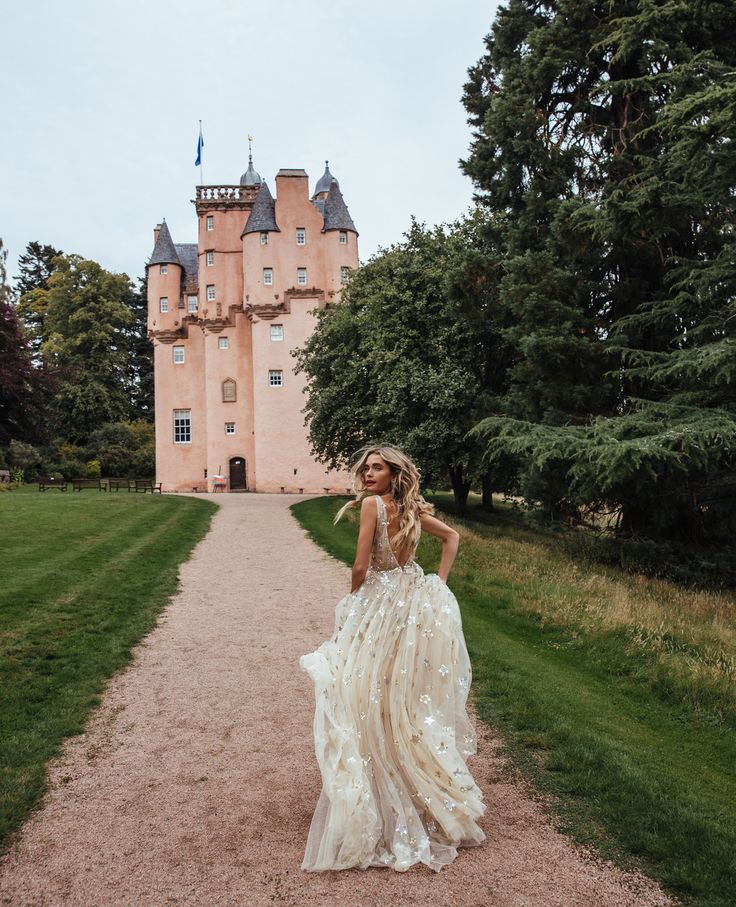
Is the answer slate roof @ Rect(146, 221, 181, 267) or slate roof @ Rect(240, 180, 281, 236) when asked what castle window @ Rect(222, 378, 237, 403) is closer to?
slate roof @ Rect(240, 180, 281, 236)

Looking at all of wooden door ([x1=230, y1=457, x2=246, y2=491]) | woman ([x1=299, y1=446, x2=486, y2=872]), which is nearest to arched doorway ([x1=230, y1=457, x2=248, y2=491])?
wooden door ([x1=230, y1=457, x2=246, y2=491])

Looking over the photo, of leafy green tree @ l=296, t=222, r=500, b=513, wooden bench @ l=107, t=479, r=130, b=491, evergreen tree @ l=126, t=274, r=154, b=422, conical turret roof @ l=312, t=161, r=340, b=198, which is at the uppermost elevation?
conical turret roof @ l=312, t=161, r=340, b=198

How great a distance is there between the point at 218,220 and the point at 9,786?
43252mm

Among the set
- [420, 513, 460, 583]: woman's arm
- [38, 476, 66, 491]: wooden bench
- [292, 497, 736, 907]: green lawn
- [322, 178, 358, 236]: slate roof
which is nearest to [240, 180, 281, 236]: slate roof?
[322, 178, 358, 236]: slate roof

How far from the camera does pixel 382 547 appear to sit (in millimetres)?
4492

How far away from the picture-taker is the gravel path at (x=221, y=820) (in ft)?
12.2

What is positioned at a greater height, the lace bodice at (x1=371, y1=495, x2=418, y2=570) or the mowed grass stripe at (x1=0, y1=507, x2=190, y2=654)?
the lace bodice at (x1=371, y1=495, x2=418, y2=570)

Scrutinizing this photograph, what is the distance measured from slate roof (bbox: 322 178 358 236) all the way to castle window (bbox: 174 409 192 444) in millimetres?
14362

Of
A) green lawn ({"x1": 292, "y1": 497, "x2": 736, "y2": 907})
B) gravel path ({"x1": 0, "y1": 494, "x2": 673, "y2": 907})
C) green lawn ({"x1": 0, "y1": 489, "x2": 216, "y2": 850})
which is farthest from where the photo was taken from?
green lawn ({"x1": 0, "y1": 489, "x2": 216, "y2": 850})

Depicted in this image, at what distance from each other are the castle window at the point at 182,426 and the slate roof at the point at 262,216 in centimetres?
1175

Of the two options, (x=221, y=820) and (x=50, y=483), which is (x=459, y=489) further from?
(x=221, y=820)

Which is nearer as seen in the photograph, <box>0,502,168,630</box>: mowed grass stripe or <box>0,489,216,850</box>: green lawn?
<box>0,489,216,850</box>: green lawn

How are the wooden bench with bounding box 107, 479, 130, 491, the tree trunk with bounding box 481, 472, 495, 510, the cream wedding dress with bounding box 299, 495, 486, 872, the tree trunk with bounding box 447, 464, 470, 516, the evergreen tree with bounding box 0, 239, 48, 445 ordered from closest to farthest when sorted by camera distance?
1. the cream wedding dress with bounding box 299, 495, 486, 872
2. the tree trunk with bounding box 481, 472, 495, 510
3. the tree trunk with bounding box 447, 464, 470, 516
4. the wooden bench with bounding box 107, 479, 130, 491
5. the evergreen tree with bounding box 0, 239, 48, 445

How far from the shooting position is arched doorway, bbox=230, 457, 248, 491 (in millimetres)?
43875
